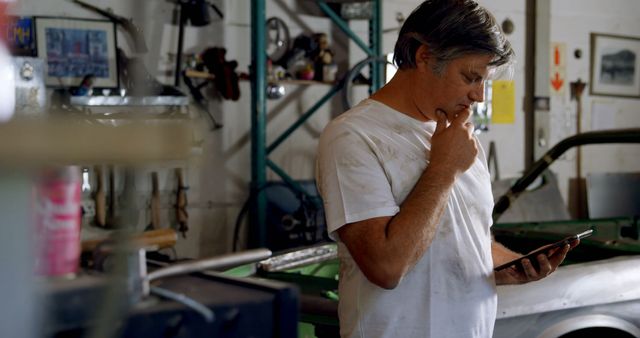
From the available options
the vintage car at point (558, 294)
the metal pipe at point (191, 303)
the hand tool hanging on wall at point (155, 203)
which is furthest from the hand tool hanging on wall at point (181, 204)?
the metal pipe at point (191, 303)

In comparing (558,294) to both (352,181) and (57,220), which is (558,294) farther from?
(57,220)

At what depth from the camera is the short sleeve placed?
1.42m

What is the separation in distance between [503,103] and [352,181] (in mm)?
5082

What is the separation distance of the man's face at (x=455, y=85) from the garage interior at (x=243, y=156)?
22 cm

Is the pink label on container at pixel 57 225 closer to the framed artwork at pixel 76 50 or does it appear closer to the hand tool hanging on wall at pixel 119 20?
the framed artwork at pixel 76 50

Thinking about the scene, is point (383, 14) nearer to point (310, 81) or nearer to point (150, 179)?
point (310, 81)

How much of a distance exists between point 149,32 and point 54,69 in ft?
2.17

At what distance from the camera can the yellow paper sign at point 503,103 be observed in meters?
6.20

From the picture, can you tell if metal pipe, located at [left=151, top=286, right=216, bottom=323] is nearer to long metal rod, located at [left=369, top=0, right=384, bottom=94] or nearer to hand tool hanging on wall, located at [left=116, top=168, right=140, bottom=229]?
hand tool hanging on wall, located at [left=116, top=168, right=140, bottom=229]

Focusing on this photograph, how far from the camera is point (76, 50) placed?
453 cm

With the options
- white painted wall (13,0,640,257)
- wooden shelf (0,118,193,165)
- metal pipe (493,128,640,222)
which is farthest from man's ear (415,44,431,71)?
white painted wall (13,0,640,257)

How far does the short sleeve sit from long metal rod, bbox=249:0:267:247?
3248mm

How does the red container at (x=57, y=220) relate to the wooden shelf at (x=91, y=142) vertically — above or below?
below

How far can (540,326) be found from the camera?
2.23 meters
